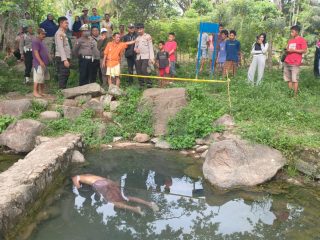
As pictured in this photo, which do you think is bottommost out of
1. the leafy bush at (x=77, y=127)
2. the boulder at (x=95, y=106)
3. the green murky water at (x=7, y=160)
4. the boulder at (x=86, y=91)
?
the green murky water at (x=7, y=160)

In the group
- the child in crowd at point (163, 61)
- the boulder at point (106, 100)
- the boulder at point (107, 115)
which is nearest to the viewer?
the boulder at point (107, 115)

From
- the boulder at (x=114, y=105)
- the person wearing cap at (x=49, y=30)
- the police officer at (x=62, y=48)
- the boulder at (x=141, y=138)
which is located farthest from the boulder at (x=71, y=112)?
the person wearing cap at (x=49, y=30)

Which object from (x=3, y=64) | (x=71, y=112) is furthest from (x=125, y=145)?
(x=3, y=64)

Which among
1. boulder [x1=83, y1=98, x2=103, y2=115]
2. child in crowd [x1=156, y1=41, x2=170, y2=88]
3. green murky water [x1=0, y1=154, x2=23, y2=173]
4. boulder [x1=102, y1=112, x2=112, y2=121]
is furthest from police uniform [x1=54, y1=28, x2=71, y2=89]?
green murky water [x1=0, y1=154, x2=23, y2=173]

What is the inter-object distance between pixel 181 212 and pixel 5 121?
196 inches

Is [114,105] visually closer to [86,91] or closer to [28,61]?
[86,91]

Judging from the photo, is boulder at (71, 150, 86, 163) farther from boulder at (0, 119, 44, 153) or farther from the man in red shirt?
the man in red shirt

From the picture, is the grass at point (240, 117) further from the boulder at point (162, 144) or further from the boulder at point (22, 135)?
the boulder at point (22, 135)

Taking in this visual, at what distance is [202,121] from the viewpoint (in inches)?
324

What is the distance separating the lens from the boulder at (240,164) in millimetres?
6395

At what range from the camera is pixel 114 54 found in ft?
32.6

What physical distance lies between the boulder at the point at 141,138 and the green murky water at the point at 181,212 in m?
1.40

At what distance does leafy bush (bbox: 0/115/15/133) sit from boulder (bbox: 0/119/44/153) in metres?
0.29

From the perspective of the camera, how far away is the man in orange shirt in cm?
994
